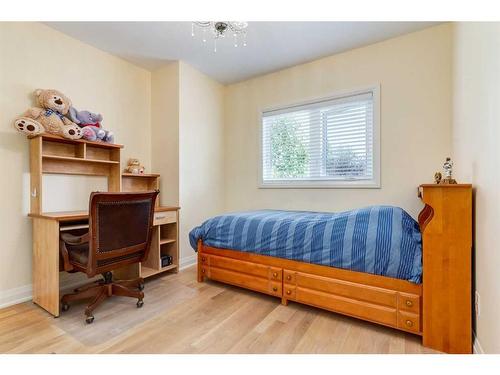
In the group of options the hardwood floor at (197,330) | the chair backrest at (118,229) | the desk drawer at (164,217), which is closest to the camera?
the hardwood floor at (197,330)

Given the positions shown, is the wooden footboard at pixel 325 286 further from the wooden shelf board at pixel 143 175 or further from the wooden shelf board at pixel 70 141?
the wooden shelf board at pixel 70 141

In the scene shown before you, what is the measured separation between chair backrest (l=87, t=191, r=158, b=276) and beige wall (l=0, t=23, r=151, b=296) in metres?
0.97

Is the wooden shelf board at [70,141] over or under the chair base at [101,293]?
over

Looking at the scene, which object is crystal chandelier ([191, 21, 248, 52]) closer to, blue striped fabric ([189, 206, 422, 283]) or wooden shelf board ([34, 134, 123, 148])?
wooden shelf board ([34, 134, 123, 148])

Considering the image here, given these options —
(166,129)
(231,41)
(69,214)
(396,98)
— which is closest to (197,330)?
(69,214)

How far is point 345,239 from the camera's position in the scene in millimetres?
1802

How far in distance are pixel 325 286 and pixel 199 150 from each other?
2.30 metres

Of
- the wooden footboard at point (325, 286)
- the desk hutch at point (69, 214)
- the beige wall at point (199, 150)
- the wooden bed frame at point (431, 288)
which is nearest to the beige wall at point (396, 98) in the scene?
the beige wall at point (199, 150)

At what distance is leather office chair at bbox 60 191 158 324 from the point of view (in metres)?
1.76

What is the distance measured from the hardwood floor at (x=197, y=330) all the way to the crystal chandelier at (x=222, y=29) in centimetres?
251

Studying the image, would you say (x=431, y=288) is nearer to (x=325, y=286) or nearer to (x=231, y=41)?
(x=325, y=286)

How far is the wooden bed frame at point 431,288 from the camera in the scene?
142 centimetres

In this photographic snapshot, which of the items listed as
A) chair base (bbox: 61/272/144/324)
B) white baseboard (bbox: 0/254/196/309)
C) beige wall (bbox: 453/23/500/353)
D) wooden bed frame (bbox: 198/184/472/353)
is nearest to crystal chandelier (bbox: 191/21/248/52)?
beige wall (bbox: 453/23/500/353)
